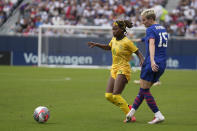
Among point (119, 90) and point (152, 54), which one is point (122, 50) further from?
point (152, 54)

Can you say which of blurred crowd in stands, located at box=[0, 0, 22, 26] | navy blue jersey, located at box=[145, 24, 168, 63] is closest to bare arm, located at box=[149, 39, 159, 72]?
navy blue jersey, located at box=[145, 24, 168, 63]

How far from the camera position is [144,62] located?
985cm

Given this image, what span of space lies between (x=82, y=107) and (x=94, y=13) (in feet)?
78.5

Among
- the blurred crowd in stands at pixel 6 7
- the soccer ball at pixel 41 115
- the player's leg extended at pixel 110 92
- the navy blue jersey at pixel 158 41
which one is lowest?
the blurred crowd in stands at pixel 6 7

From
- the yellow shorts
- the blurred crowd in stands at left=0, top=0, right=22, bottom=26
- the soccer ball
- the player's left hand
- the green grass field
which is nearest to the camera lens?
the player's left hand

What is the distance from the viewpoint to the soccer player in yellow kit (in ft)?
34.4

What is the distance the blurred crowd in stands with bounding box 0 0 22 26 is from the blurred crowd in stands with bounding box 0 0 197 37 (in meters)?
0.27

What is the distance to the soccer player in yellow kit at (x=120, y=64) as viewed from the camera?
1048 centimetres

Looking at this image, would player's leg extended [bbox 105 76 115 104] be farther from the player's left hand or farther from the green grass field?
the player's left hand

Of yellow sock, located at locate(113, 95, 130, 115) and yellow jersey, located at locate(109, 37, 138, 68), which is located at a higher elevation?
yellow jersey, located at locate(109, 37, 138, 68)

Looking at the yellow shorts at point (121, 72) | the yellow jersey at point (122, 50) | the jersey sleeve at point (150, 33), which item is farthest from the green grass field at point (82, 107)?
the jersey sleeve at point (150, 33)

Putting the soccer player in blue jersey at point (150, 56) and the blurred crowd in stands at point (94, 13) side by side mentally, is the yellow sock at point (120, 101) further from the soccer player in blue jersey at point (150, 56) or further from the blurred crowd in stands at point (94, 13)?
the blurred crowd in stands at point (94, 13)

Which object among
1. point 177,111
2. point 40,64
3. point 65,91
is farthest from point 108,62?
point 177,111

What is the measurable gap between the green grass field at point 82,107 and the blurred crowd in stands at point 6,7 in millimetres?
18472
